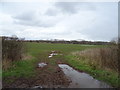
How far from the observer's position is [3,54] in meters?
17.3

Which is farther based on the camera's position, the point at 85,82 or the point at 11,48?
the point at 11,48

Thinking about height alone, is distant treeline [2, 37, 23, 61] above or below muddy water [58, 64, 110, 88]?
above

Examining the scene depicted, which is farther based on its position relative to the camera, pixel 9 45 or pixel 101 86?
pixel 9 45

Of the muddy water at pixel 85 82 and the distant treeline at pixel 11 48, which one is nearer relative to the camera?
the muddy water at pixel 85 82

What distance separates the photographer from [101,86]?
11.3m

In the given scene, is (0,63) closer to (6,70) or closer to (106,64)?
(6,70)

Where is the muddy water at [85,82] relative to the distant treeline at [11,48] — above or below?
below

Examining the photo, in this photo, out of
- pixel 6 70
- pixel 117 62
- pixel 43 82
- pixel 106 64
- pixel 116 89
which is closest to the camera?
pixel 116 89

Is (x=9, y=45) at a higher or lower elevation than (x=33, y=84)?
higher

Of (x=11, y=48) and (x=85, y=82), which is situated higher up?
(x=11, y=48)

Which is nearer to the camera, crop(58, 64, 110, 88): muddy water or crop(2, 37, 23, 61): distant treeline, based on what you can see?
crop(58, 64, 110, 88): muddy water

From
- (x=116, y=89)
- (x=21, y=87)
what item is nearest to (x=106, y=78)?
(x=116, y=89)

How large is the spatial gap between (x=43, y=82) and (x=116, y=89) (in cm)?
465

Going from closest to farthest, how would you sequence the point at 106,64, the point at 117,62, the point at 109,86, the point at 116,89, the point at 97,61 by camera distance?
the point at 116,89 < the point at 109,86 < the point at 117,62 < the point at 106,64 < the point at 97,61
